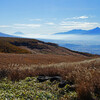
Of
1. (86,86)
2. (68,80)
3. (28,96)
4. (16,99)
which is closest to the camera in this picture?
(16,99)

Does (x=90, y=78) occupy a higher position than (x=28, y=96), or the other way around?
(x=90, y=78)

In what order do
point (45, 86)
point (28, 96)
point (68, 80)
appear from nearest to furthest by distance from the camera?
point (28, 96) → point (45, 86) → point (68, 80)

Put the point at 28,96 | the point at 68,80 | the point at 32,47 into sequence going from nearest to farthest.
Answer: the point at 28,96 → the point at 68,80 → the point at 32,47

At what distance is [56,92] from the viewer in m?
5.54

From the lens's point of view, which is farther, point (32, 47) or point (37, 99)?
point (32, 47)

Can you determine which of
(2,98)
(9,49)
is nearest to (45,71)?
(2,98)

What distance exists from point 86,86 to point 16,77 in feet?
11.5

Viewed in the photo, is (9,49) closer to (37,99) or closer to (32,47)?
(32,47)

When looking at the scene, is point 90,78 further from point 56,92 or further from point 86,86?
point 56,92

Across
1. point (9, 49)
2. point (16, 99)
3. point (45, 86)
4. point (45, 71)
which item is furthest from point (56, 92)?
point (9, 49)

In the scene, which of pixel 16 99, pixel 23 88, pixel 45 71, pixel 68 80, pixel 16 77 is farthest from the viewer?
pixel 45 71

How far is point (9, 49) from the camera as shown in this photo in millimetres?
34094

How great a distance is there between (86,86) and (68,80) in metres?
1.48

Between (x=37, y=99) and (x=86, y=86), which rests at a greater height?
(x=86, y=86)
